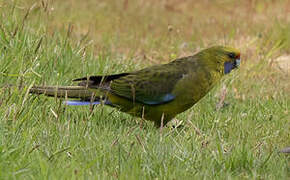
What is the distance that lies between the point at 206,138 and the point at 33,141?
4.02 ft

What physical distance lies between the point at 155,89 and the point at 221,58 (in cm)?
69

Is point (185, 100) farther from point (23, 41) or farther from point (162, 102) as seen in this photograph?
point (23, 41)

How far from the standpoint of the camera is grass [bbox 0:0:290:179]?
3520 millimetres

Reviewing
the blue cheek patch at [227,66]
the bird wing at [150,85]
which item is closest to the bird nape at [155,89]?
the bird wing at [150,85]

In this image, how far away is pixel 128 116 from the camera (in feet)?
17.1

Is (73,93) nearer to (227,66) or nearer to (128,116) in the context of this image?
(128,116)

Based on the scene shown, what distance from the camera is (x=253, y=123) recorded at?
190 inches

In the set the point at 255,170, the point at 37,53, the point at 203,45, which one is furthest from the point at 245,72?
the point at 255,170

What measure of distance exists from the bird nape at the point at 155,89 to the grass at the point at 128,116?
14cm

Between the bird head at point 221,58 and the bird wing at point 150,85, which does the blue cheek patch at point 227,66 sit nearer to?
the bird head at point 221,58

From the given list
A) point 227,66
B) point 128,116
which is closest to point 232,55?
point 227,66

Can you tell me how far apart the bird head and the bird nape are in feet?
0.04

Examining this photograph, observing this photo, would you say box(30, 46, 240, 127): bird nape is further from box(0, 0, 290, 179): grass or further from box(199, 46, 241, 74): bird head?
→ box(0, 0, 290, 179): grass

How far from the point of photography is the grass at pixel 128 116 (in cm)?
352
